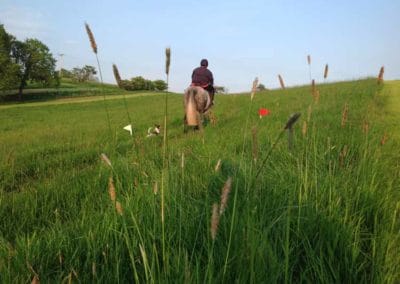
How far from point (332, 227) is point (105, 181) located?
263 cm

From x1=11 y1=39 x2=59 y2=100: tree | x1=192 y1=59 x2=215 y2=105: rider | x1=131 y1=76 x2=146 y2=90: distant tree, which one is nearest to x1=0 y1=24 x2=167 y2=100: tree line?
x1=11 y1=39 x2=59 y2=100: tree

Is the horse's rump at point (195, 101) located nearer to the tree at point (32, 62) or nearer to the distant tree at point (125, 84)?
the distant tree at point (125, 84)

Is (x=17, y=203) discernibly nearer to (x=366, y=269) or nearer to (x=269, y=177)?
(x=269, y=177)

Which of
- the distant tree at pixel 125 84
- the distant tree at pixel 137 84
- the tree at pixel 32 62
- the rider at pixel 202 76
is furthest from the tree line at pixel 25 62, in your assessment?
the distant tree at pixel 125 84

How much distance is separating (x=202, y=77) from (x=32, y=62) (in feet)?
183

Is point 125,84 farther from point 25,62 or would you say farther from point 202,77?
point 25,62

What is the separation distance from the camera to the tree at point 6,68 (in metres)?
46.6

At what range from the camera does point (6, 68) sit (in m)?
47.9

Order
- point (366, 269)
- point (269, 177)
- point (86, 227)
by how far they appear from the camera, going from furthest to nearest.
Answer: point (269, 177)
point (86, 227)
point (366, 269)

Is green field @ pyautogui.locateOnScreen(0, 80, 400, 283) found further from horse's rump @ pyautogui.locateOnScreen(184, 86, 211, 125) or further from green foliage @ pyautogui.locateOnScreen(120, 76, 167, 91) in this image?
horse's rump @ pyautogui.locateOnScreen(184, 86, 211, 125)

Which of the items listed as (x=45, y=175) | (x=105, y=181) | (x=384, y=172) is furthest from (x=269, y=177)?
(x=45, y=175)

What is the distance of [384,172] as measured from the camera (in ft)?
9.58

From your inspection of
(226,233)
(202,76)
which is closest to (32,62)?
(202,76)

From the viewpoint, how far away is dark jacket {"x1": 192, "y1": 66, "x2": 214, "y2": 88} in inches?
399
